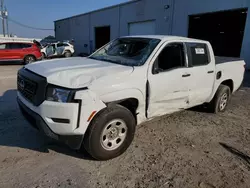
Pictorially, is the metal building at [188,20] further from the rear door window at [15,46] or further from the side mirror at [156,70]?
the side mirror at [156,70]

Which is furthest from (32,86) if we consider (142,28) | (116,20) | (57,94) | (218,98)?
(116,20)

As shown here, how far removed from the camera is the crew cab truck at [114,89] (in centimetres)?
284

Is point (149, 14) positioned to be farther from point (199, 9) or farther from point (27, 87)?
point (27, 87)

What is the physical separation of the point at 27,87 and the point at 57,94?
0.73 meters

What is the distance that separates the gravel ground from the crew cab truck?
0.33 metres

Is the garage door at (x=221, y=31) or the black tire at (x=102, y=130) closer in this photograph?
the black tire at (x=102, y=130)

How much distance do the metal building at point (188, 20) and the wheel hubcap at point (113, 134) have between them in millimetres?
12716

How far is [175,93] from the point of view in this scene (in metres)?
4.05

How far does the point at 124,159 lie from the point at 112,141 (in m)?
0.34

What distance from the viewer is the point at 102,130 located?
304cm

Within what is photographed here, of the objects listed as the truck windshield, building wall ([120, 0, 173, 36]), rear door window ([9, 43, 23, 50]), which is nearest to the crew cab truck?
the truck windshield

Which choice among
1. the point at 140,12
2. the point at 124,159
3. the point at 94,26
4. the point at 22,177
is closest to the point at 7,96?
the point at 22,177

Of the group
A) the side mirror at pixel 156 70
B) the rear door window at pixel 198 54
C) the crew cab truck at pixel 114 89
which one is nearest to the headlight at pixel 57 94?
the crew cab truck at pixel 114 89

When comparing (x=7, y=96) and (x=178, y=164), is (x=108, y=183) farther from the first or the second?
(x=7, y=96)
